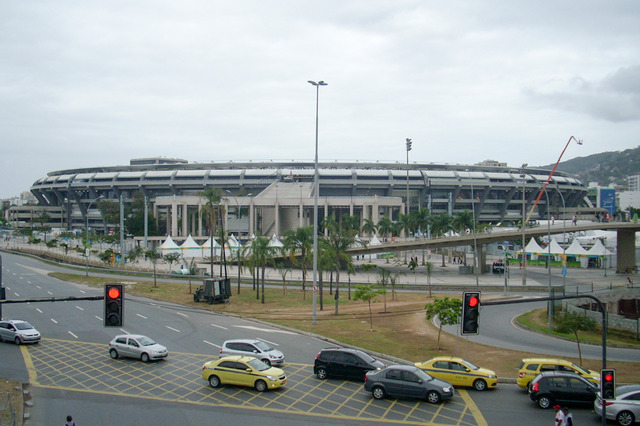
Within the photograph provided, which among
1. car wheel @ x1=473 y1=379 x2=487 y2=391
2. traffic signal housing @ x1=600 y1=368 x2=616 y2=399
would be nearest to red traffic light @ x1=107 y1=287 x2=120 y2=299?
traffic signal housing @ x1=600 y1=368 x2=616 y2=399

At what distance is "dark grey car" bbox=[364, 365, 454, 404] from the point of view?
19609 millimetres

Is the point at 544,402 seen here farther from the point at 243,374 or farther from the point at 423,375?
the point at 243,374

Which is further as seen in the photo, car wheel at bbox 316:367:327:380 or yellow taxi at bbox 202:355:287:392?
car wheel at bbox 316:367:327:380

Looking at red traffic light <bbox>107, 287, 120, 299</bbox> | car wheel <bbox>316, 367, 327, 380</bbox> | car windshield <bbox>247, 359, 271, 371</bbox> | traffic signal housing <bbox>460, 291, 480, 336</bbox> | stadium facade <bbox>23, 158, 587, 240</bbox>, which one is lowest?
car wheel <bbox>316, 367, 327, 380</bbox>

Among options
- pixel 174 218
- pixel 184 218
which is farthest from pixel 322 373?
pixel 184 218

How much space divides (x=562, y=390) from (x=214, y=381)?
1426cm

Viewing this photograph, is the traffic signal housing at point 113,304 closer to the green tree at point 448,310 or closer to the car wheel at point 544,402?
the car wheel at point 544,402

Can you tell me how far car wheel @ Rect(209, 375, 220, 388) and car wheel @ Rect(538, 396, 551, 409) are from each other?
13.2 metres

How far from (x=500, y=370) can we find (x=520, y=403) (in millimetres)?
4679

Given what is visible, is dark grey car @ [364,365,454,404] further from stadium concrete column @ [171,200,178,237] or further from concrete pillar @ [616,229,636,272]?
stadium concrete column @ [171,200,178,237]

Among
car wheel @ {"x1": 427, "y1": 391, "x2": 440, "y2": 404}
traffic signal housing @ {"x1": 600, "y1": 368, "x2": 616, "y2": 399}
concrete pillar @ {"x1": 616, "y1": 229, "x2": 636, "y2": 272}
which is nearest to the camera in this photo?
traffic signal housing @ {"x1": 600, "y1": 368, "x2": 616, "y2": 399}

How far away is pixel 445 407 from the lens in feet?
62.8

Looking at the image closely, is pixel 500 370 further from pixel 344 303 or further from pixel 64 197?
pixel 64 197

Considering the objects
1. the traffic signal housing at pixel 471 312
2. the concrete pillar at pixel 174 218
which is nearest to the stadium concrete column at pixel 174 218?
the concrete pillar at pixel 174 218
